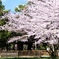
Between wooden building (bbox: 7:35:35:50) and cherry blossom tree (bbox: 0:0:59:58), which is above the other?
cherry blossom tree (bbox: 0:0:59:58)

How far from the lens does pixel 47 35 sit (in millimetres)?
11188

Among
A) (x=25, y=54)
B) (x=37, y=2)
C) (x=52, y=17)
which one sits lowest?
(x=25, y=54)

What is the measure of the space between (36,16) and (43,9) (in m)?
0.42

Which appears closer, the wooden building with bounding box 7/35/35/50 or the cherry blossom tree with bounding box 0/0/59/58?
the cherry blossom tree with bounding box 0/0/59/58

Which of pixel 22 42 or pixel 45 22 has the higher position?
pixel 45 22

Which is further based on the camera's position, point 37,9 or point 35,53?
point 35,53

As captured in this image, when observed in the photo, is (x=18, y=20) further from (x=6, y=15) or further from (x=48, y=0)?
(x=48, y=0)

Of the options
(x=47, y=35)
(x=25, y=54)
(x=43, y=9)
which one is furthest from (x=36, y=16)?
(x=25, y=54)

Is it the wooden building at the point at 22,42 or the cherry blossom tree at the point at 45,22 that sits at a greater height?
the cherry blossom tree at the point at 45,22

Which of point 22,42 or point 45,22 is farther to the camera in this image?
point 22,42

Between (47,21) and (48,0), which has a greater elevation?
(48,0)

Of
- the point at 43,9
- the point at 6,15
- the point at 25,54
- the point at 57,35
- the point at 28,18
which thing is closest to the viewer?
the point at 57,35

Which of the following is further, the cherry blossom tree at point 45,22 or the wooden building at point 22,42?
the wooden building at point 22,42

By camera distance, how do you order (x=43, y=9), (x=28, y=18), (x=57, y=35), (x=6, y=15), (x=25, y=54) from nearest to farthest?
(x=57, y=35) → (x=43, y=9) → (x=28, y=18) → (x=6, y=15) → (x=25, y=54)
